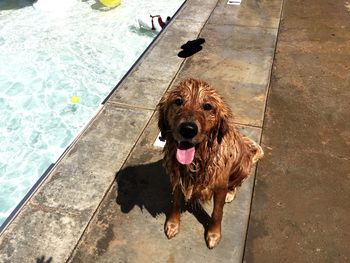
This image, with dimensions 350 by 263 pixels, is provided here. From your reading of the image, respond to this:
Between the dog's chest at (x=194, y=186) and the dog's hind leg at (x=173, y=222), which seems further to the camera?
the dog's hind leg at (x=173, y=222)

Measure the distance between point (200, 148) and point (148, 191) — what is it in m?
1.73

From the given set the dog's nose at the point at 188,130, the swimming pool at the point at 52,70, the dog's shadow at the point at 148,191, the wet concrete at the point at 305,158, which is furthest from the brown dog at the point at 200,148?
the swimming pool at the point at 52,70

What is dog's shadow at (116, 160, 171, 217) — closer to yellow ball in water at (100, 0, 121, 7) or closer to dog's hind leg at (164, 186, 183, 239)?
dog's hind leg at (164, 186, 183, 239)

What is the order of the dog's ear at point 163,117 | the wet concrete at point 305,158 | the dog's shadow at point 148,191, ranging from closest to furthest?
1. the dog's ear at point 163,117
2. the wet concrete at point 305,158
3. the dog's shadow at point 148,191

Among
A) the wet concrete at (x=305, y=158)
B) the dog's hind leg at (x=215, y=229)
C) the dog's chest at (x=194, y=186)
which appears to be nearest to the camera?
the dog's chest at (x=194, y=186)

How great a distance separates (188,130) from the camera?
312cm

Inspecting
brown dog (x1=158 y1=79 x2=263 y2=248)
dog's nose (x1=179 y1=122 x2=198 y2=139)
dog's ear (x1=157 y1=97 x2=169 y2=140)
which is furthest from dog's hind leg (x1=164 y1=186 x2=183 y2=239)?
dog's nose (x1=179 y1=122 x2=198 y2=139)

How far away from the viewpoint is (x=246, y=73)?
761 centimetres

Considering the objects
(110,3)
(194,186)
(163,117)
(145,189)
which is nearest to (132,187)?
(145,189)

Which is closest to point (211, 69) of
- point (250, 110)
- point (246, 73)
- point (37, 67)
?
point (246, 73)

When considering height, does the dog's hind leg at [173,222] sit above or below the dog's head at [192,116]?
below

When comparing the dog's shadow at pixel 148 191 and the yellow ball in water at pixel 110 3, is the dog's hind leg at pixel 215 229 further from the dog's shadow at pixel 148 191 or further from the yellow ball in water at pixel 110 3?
the yellow ball in water at pixel 110 3

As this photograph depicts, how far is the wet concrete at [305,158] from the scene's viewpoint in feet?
14.3

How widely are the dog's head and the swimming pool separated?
440 centimetres
